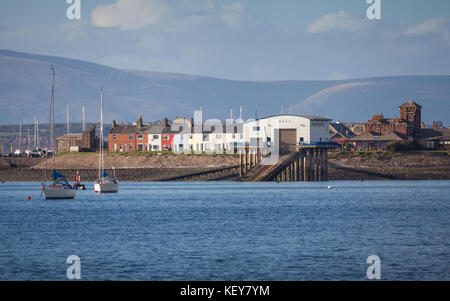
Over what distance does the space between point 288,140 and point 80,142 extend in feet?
176

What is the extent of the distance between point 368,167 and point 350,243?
86.7 metres

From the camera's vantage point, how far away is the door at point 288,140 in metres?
130

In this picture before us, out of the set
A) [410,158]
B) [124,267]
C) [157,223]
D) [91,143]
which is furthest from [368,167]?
[124,267]

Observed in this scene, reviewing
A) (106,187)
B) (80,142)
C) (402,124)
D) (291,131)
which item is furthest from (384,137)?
(106,187)

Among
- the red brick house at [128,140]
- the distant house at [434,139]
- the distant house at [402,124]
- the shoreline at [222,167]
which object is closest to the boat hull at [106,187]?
the shoreline at [222,167]

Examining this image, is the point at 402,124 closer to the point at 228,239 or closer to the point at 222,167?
the point at 222,167

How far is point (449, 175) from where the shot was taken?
421ft

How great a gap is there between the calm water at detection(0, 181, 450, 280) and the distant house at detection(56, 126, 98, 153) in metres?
81.0

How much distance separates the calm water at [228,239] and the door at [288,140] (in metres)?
47.8

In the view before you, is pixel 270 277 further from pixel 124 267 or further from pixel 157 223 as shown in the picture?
pixel 157 223

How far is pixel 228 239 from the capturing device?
153 feet
